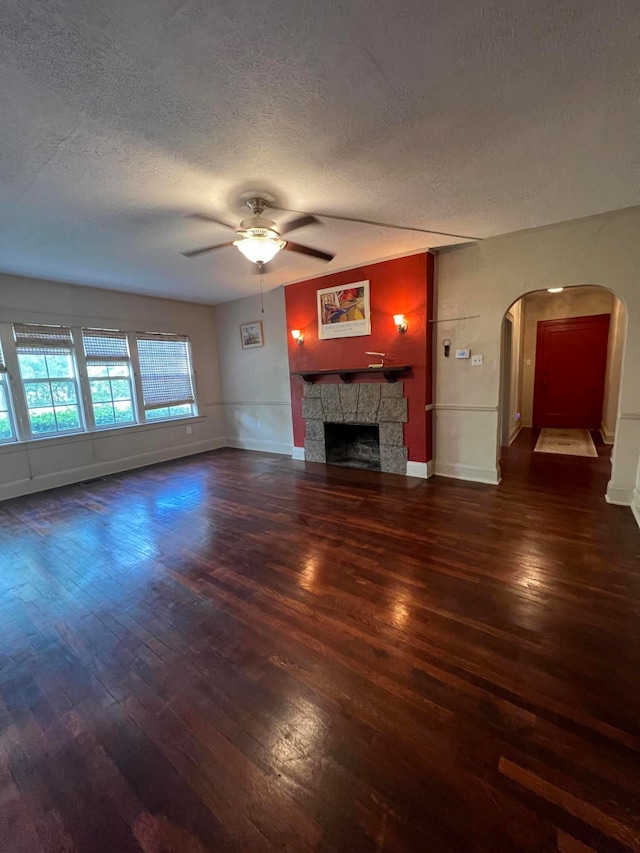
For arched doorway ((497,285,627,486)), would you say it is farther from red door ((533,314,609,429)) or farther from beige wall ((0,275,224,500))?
beige wall ((0,275,224,500))

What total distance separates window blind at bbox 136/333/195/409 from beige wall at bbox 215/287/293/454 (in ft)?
2.37

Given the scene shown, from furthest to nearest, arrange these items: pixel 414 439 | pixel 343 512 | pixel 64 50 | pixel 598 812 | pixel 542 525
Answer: pixel 414 439 → pixel 343 512 → pixel 542 525 → pixel 64 50 → pixel 598 812

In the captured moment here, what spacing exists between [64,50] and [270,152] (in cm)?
98

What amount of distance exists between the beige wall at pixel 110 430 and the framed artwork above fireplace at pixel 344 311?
2668 millimetres

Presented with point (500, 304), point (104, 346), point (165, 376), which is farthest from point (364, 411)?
point (104, 346)

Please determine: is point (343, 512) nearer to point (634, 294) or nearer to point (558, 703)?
point (558, 703)

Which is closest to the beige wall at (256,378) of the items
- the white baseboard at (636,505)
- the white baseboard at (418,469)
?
the white baseboard at (418,469)

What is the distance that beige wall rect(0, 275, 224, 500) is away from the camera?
4.36 m

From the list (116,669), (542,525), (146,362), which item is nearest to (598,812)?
(116,669)

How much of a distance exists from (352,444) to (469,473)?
179cm

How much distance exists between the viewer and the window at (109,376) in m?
5.00

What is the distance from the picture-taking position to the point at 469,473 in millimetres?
4168

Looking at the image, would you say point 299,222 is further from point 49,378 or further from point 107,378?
point 49,378

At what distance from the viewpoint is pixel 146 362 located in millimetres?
5605
